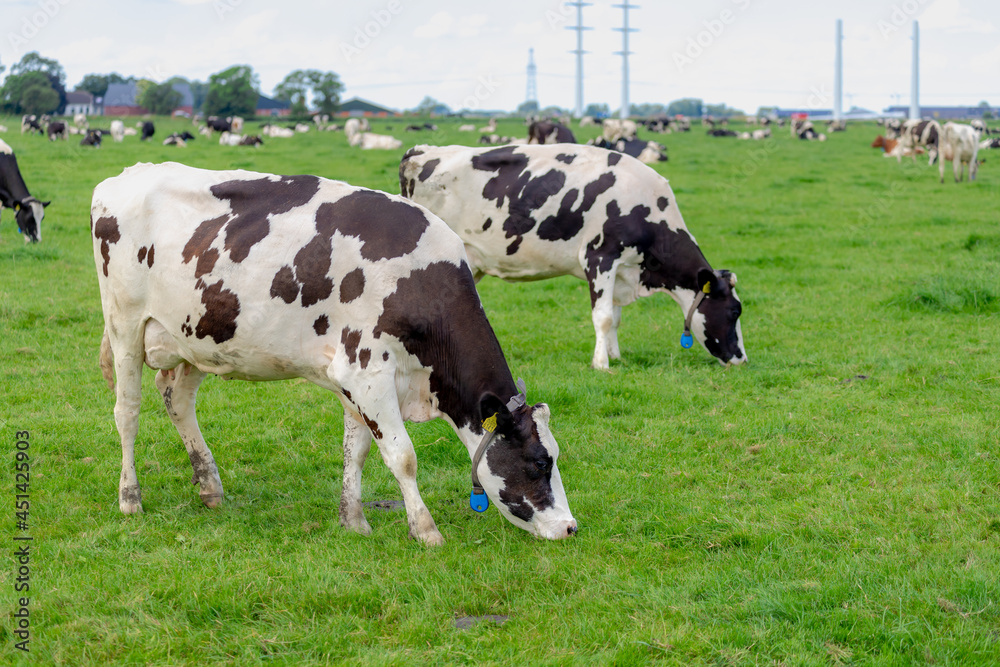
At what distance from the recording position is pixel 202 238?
18.9ft

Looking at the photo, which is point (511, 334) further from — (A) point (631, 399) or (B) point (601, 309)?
(A) point (631, 399)

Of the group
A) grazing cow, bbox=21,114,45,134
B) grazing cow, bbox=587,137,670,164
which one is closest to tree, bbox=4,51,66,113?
grazing cow, bbox=21,114,45,134

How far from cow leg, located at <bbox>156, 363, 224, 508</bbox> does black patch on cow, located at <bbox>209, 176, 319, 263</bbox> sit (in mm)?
1180

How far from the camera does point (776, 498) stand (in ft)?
20.3

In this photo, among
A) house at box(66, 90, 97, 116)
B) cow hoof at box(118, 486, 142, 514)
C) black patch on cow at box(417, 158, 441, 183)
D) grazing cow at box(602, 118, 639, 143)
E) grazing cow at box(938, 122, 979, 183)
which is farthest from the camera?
house at box(66, 90, 97, 116)

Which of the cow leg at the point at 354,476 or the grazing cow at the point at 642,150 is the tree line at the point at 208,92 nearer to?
the grazing cow at the point at 642,150

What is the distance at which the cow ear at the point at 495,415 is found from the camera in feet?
17.4

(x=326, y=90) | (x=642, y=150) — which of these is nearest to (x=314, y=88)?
(x=326, y=90)

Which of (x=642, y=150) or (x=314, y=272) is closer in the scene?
(x=314, y=272)

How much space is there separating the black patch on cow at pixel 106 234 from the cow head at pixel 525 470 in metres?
2.62

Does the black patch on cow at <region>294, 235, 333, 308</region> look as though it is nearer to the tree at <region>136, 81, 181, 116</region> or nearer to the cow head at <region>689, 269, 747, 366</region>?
the cow head at <region>689, 269, 747, 366</region>

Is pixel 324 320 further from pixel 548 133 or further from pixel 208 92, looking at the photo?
pixel 208 92

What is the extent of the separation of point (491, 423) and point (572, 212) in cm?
490

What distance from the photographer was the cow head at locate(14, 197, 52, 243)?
623 inches
